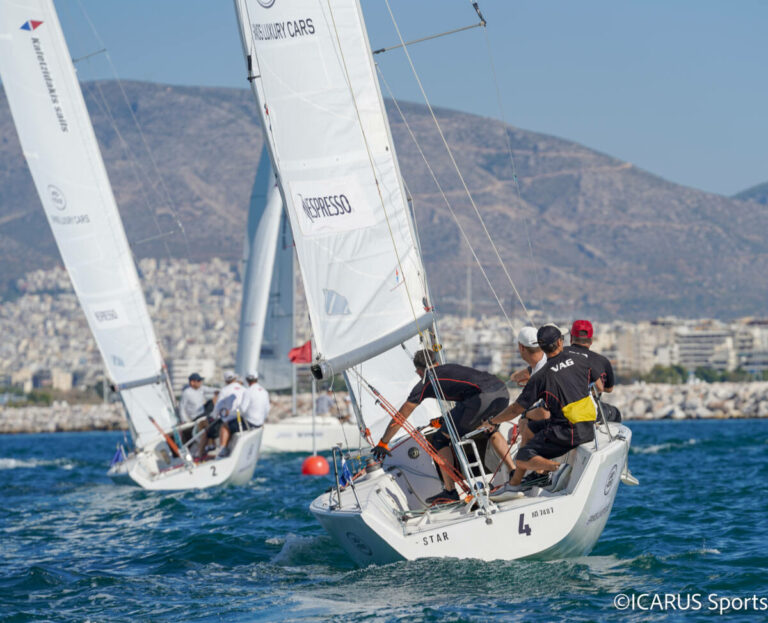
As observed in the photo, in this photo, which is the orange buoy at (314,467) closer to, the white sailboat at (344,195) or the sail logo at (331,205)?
the white sailboat at (344,195)

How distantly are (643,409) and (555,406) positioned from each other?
162 ft

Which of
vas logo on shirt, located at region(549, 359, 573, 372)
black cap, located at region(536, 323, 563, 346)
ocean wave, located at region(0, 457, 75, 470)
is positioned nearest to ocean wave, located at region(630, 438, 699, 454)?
ocean wave, located at region(0, 457, 75, 470)

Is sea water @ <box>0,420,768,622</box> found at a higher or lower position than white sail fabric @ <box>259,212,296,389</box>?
lower

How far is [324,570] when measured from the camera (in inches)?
317

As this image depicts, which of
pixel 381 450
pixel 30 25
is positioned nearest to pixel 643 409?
pixel 30 25

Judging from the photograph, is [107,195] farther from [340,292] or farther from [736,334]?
[736,334]

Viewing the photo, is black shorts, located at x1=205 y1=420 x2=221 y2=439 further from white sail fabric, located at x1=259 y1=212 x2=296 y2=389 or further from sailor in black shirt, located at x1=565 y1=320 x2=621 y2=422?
white sail fabric, located at x1=259 y1=212 x2=296 y2=389

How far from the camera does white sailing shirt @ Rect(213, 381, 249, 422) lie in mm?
14922

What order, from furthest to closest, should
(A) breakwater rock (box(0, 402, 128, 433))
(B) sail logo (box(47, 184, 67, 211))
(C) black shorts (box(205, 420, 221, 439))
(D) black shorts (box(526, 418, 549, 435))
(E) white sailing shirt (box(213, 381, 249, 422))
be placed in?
(A) breakwater rock (box(0, 402, 128, 433)), (B) sail logo (box(47, 184, 67, 211)), (C) black shorts (box(205, 420, 221, 439)), (E) white sailing shirt (box(213, 381, 249, 422)), (D) black shorts (box(526, 418, 549, 435))

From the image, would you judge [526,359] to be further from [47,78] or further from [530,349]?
[47,78]

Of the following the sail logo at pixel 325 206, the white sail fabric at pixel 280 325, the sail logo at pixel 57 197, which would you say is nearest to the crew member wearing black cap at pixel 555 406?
the sail logo at pixel 325 206

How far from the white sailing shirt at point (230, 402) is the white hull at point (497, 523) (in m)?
6.99

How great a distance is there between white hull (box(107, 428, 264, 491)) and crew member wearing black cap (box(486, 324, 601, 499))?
7286mm

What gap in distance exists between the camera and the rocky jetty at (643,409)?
5300 cm
